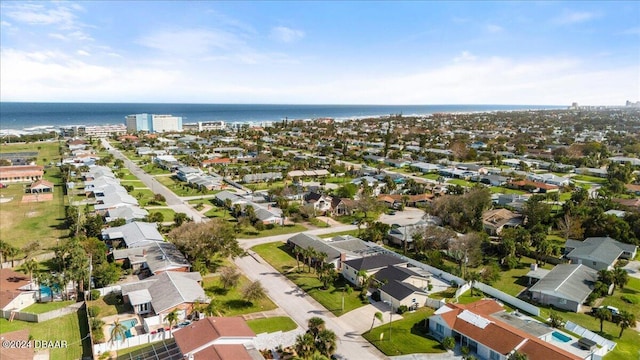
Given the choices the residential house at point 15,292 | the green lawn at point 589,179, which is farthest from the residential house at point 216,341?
the green lawn at point 589,179

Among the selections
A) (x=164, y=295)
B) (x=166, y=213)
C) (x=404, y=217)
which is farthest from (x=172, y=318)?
(x=404, y=217)

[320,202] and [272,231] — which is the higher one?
[320,202]

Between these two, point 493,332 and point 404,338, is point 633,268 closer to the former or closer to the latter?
point 493,332

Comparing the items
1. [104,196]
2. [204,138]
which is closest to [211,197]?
[104,196]

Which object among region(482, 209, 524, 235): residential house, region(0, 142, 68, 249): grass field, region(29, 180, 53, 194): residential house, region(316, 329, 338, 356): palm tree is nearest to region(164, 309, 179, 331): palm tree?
region(316, 329, 338, 356): palm tree

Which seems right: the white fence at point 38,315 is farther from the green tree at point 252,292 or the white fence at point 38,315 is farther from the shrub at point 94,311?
the green tree at point 252,292

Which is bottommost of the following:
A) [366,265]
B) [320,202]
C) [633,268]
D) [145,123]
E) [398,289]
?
[633,268]
